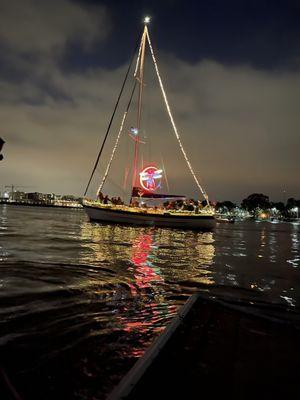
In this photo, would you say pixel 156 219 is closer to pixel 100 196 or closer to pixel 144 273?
pixel 100 196

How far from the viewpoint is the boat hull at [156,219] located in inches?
1873

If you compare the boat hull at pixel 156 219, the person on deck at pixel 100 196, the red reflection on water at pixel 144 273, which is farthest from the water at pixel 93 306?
the person on deck at pixel 100 196

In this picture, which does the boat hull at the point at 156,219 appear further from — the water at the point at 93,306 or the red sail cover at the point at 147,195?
the water at the point at 93,306

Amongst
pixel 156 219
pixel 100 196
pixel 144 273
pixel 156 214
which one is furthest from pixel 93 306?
pixel 100 196

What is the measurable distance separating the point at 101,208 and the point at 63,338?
143 feet

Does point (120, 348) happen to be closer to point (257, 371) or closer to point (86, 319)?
point (86, 319)

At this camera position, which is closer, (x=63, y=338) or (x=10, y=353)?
(x=10, y=353)

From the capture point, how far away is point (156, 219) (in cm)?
4791

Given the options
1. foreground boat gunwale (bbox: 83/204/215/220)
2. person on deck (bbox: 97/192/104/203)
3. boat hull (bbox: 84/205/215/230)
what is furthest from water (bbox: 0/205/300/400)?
person on deck (bbox: 97/192/104/203)

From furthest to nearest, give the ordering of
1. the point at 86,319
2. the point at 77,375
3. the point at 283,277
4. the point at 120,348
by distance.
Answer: the point at 283,277 → the point at 86,319 → the point at 120,348 → the point at 77,375

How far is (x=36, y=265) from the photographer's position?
37.8 ft

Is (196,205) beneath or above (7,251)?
above

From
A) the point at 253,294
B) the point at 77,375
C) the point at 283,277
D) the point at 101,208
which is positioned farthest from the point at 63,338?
the point at 101,208

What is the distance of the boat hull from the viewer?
47.6 m
